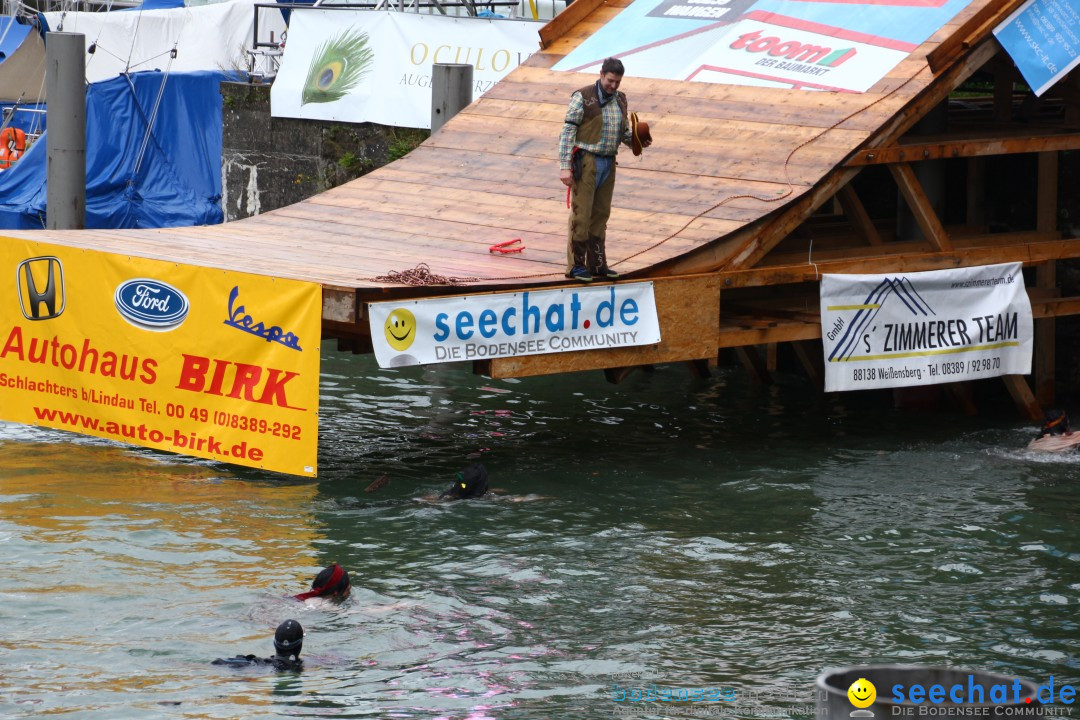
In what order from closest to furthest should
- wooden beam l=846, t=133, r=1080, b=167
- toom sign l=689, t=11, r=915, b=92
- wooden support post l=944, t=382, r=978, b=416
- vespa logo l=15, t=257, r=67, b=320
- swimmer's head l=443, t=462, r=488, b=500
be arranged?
swimmer's head l=443, t=462, r=488, b=500, vespa logo l=15, t=257, r=67, b=320, wooden beam l=846, t=133, r=1080, b=167, toom sign l=689, t=11, r=915, b=92, wooden support post l=944, t=382, r=978, b=416

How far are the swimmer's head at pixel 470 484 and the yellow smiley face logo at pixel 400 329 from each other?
4.35ft

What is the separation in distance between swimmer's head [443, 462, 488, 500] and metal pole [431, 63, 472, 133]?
7.35 meters

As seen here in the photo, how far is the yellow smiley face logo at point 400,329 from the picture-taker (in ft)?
43.1

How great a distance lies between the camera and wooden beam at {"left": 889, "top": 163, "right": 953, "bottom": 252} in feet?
51.8

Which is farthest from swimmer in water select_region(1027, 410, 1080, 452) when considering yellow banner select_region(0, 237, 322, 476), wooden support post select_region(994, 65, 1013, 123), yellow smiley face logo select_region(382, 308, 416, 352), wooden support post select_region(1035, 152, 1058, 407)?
yellow banner select_region(0, 237, 322, 476)

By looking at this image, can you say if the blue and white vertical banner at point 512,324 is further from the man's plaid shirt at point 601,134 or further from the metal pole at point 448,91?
the metal pole at point 448,91

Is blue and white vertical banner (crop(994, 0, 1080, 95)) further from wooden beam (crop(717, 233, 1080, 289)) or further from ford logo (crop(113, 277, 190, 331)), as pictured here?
ford logo (crop(113, 277, 190, 331))

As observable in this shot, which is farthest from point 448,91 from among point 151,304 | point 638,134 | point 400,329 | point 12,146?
point 12,146

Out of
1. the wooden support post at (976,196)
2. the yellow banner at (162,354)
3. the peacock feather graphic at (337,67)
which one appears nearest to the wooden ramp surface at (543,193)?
the yellow banner at (162,354)

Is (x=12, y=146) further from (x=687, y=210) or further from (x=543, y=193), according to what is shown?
(x=687, y=210)

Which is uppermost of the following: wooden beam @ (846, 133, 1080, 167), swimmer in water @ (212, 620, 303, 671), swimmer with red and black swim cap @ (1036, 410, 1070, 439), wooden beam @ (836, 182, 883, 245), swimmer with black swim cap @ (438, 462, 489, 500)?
wooden beam @ (846, 133, 1080, 167)

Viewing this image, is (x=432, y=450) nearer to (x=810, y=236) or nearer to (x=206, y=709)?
(x=810, y=236)

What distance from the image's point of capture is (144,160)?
28109 millimetres

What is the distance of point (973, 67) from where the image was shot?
1588 cm
